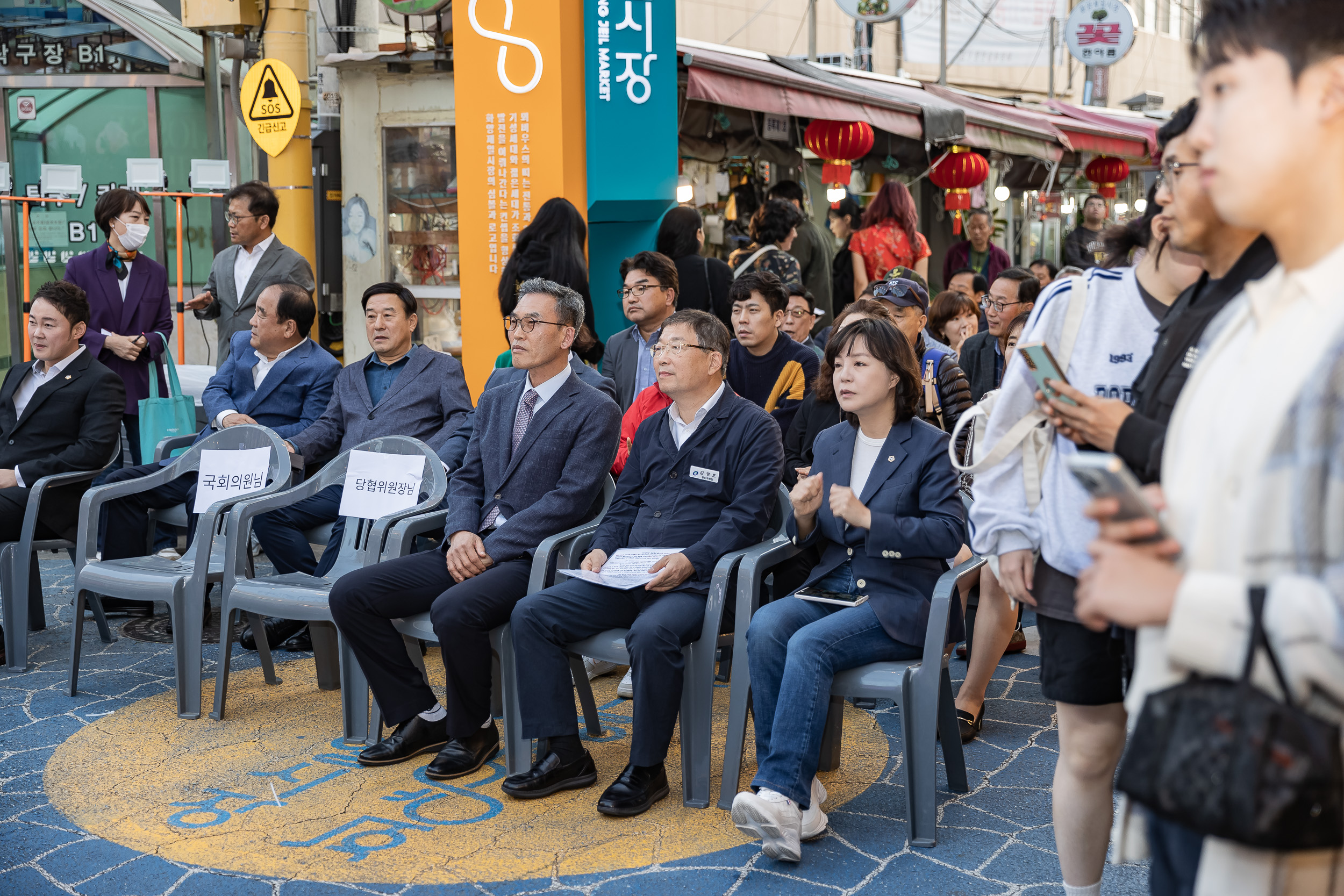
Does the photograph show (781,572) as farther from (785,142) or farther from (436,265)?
(785,142)

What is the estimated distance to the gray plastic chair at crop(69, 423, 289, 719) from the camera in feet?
14.5

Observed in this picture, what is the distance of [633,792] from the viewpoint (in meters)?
3.56

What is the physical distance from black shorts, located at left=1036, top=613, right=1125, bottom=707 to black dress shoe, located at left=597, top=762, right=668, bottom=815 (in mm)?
1526

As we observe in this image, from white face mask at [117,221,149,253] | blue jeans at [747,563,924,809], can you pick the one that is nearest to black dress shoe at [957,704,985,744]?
blue jeans at [747,563,924,809]

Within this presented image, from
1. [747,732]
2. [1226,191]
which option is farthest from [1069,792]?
[747,732]

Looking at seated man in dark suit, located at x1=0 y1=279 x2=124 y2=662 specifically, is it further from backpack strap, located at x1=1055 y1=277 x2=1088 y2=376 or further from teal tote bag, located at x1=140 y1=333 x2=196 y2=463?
backpack strap, located at x1=1055 y1=277 x2=1088 y2=376

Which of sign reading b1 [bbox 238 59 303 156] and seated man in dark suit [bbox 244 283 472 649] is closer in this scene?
seated man in dark suit [bbox 244 283 472 649]

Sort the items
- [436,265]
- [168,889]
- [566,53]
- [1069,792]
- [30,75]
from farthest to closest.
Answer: [30,75]
[436,265]
[566,53]
[168,889]
[1069,792]

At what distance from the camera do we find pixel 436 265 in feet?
28.7

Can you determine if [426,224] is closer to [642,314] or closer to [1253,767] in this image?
[642,314]

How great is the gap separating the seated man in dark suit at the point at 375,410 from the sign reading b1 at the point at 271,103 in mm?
3758

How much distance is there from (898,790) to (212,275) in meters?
5.16

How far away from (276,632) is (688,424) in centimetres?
246

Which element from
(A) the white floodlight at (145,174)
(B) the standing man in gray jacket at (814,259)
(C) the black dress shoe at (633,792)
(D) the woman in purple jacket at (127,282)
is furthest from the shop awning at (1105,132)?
(C) the black dress shoe at (633,792)
